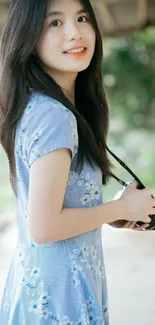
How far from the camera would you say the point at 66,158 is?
0.98 meters

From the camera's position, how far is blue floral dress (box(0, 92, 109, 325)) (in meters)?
1.02

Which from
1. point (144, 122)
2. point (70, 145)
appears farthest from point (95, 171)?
point (144, 122)

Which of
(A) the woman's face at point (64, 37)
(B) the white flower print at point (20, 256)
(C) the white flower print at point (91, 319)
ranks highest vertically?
(A) the woman's face at point (64, 37)

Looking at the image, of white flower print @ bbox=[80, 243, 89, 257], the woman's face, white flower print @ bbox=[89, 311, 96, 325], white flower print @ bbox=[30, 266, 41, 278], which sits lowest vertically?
white flower print @ bbox=[89, 311, 96, 325]

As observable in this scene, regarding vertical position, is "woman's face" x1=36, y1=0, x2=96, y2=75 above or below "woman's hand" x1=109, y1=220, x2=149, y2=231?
above

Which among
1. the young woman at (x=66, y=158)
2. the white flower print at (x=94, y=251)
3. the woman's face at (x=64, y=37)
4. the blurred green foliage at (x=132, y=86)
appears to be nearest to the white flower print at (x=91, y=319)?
the young woman at (x=66, y=158)

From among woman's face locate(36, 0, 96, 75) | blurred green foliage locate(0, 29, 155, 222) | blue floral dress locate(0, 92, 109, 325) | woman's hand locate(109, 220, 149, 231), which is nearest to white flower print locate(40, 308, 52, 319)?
blue floral dress locate(0, 92, 109, 325)

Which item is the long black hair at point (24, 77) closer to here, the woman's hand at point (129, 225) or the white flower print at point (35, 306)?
the woman's hand at point (129, 225)

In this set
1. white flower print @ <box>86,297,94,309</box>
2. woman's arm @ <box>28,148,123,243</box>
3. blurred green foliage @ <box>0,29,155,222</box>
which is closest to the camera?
woman's arm @ <box>28,148,123,243</box>

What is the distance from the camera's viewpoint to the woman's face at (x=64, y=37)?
1056mm

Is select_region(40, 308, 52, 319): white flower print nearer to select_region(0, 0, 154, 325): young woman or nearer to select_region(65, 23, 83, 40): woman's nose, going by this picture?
select_region(0, 0, 154, 325): young woman

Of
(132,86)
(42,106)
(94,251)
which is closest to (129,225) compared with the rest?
(94,251)

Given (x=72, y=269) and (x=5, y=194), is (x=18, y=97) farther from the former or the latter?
(x=5, y=194)

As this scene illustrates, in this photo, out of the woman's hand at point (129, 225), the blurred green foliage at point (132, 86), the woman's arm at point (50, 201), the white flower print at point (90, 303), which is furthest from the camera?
the blurred green foliage at point (132, 86)
